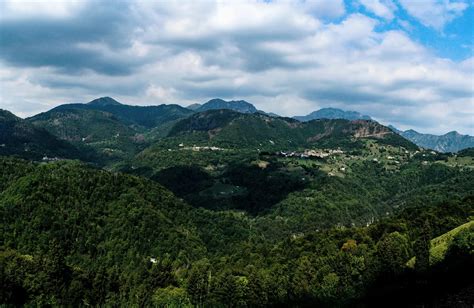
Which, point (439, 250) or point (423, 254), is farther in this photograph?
point (439, 250)

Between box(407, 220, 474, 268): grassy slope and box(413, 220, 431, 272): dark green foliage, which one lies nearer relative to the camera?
box(413, 220, 431, 272): dark green foliage

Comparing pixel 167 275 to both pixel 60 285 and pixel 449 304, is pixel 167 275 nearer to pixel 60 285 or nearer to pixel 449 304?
pixel 60 285

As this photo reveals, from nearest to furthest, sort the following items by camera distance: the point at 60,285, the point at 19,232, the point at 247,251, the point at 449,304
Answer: the point at 449,304, the point at 60,285, the point at 247,251, the point at 19,232

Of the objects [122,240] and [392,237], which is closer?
[392,237]

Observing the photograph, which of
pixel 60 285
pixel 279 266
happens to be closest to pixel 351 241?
pixel 279 266

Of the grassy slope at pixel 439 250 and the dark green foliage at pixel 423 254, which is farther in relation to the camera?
the grassy slope at pixel 439 250

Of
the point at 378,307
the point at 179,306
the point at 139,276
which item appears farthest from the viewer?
the point at 139,276

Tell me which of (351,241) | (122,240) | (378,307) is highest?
(378,307)

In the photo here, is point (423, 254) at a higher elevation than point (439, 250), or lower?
higher

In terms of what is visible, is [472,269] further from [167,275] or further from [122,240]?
[122,240]

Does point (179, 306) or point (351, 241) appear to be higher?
point (179, 306)
